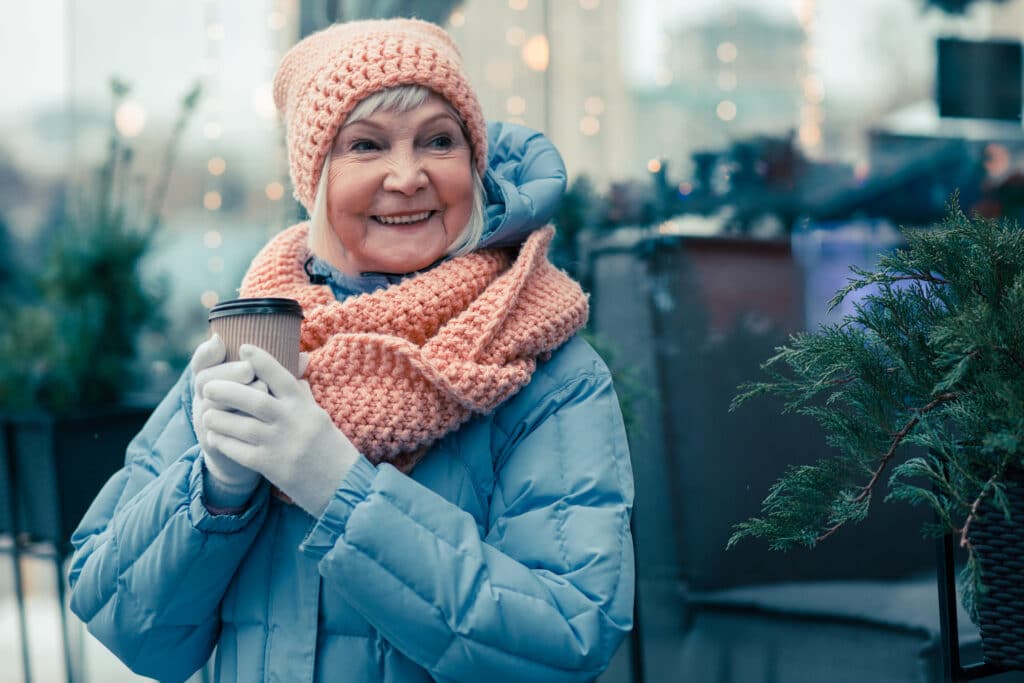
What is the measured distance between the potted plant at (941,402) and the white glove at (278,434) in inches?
20.6

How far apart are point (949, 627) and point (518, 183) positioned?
2.62ft

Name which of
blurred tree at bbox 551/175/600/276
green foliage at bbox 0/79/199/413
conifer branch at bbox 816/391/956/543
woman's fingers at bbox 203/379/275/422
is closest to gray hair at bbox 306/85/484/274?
woman's fingers at bbox 203/379/275/422

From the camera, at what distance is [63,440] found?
2682 millimetres

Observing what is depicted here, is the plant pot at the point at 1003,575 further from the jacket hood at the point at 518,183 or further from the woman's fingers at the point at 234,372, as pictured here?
the woman's fingers at the point at 234,372

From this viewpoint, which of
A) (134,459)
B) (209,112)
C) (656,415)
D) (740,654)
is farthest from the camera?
(209,112)

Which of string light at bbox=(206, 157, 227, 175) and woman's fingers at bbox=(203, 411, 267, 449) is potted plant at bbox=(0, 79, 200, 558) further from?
woman's fingers at bbox=(203, 411, 267, 449)

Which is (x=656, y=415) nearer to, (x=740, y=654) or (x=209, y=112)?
(x=740, y=654)

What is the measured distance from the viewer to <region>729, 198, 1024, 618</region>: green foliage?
106 centimetres

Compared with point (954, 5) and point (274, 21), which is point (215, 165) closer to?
point (274, 21)

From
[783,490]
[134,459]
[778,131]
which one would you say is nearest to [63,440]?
[134,459]

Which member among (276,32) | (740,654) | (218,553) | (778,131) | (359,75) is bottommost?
(740,654)

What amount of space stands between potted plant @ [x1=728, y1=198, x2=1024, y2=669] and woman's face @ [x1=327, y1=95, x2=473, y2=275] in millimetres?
452

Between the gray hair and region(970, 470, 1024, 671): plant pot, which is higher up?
the gray hair

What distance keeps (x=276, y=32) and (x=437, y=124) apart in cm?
284
